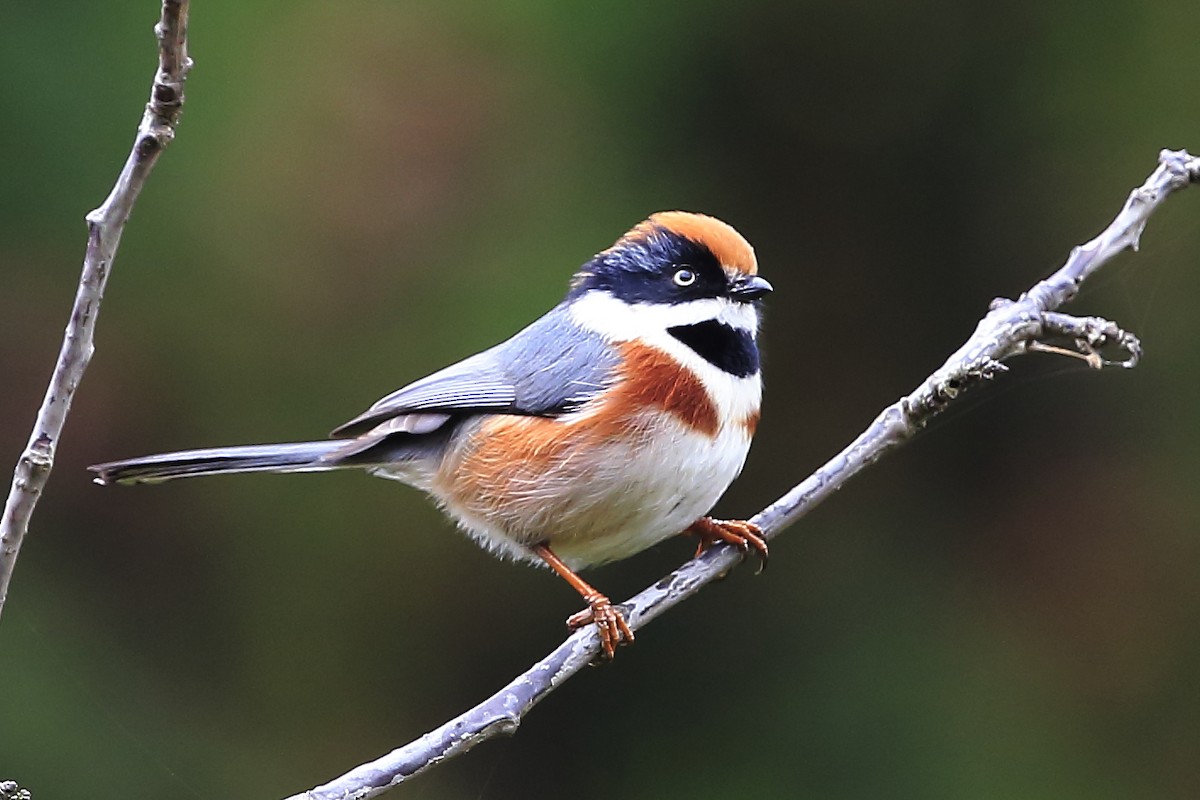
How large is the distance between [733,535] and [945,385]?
659 mm

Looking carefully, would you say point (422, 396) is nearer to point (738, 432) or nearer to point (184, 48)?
point (738, 432)

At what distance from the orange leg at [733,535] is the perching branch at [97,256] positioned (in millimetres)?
1641

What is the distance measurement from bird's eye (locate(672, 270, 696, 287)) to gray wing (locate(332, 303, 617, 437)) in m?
0.23

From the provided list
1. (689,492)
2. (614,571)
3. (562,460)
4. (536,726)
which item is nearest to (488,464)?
(562,460)

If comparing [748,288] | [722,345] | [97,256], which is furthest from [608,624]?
[97,256]

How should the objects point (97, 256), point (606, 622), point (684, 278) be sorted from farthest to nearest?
1. point (684, 278)
2. point (606, 622)
3. point (97, 256)

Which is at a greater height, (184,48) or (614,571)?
(184,48)

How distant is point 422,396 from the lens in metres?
3.34

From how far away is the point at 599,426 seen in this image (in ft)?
9.87

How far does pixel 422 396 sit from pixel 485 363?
0.60ft

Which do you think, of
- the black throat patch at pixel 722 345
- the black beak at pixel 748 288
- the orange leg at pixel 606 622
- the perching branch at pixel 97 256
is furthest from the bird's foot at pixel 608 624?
the perching branch at pixel 97 256

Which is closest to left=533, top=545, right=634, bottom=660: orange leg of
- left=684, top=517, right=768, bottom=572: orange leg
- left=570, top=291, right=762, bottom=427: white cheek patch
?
left=684, top=517, right=768, bottom=572: orange leg

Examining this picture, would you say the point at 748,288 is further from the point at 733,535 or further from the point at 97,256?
the point at 97,256

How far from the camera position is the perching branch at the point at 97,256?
57.7 inches
